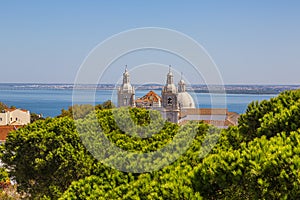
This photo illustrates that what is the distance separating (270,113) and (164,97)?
3682 cm

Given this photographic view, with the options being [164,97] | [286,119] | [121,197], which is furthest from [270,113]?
[164,97]

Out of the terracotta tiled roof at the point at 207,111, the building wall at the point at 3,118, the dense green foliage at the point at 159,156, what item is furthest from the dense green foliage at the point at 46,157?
the building wall at the point at 3,118

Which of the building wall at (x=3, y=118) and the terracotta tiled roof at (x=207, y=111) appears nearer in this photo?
the terracotta tiled roof at (x=207, y=111)

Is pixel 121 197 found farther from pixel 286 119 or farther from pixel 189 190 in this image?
pixel 286 119

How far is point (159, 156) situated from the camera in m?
9.86

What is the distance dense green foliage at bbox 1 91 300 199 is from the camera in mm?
6738

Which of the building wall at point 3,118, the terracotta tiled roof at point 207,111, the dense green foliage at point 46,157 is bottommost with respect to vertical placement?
the building wall at point 3,118

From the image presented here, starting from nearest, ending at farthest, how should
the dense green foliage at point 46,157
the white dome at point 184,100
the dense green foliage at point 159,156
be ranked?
the dense green foliage at point 159,156 < the dense green foliage at point 46,157 < the white dome at point 184,100

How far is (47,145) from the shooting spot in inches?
613

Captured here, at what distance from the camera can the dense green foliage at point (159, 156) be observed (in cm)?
674

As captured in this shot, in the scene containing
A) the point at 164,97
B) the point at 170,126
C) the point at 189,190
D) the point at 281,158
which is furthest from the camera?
the point at 164,97

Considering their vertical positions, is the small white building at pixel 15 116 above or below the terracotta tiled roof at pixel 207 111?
below

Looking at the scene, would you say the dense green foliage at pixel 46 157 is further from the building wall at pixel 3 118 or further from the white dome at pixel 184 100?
the building wall at pixel 3 118

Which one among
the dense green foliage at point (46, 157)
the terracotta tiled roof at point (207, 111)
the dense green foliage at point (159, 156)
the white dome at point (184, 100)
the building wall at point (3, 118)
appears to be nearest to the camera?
the dense green foliage at point (159, 156)
